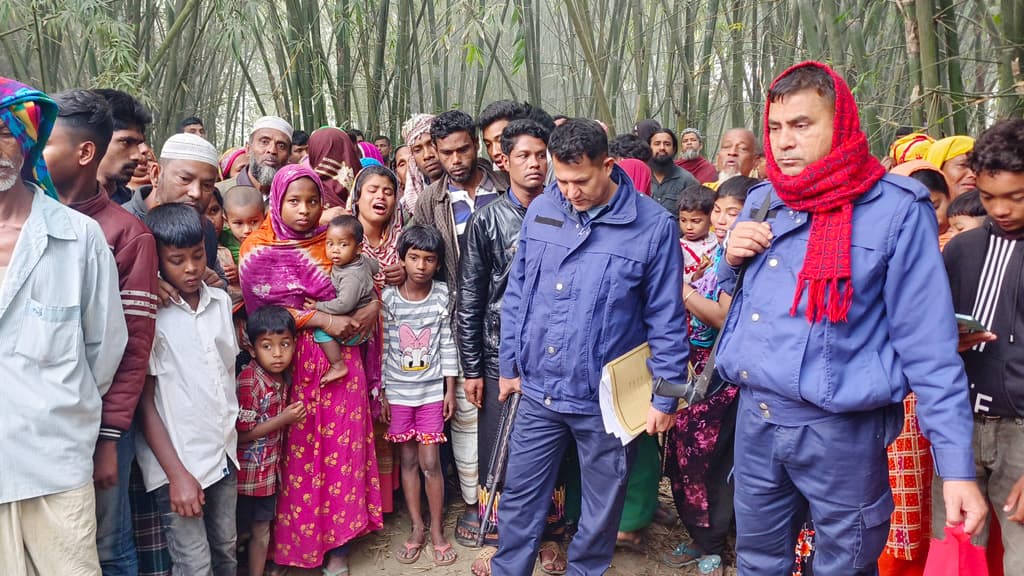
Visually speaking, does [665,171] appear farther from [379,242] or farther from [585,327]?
[585,327]

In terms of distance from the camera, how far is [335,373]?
2.69m

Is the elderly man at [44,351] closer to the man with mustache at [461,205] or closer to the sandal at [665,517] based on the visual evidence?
the man with mustache at [461,205]

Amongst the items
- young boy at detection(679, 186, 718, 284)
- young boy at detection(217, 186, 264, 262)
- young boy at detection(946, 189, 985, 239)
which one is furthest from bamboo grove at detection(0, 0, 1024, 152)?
young boy at detection(217, 186, 264, 262)

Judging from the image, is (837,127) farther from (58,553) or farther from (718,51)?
(718,51)

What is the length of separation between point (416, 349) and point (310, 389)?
434mm

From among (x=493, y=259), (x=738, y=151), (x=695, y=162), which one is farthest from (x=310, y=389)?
(x=695, y=162)

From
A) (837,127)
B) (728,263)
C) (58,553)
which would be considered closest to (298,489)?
(58,553)

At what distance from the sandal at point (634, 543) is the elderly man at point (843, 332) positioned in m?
1.28

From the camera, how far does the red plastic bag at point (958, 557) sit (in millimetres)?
1915

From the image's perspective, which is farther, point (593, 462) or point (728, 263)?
point (593, 462)

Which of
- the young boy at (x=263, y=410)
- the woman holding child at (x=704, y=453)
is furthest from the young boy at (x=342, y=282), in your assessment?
the woman holding child at (x=704, y=453)

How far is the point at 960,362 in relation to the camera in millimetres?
1553

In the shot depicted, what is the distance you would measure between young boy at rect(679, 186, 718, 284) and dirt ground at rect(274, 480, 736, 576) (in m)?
1.11

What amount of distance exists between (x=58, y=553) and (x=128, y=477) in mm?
337
